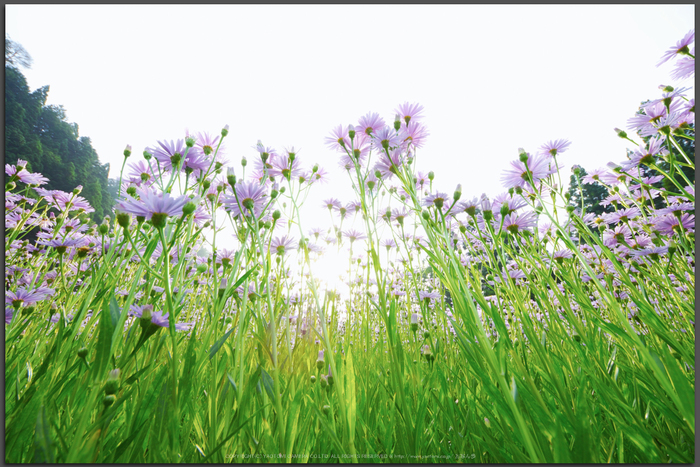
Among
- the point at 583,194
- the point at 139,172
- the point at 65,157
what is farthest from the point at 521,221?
the point at 65,157

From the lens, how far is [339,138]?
52.2 inches

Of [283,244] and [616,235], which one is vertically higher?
[616,235]

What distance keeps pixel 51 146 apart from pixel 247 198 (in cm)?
629

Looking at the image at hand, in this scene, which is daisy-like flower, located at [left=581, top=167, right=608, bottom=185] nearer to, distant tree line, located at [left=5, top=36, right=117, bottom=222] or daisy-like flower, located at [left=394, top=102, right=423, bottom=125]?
daisy-like flower, located at [left=394, top=102, right=423, bottom=125]

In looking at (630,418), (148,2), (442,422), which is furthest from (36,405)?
(630,418)

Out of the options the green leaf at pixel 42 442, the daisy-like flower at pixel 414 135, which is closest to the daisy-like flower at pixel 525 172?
the daisy-like flower at pixel 414 135

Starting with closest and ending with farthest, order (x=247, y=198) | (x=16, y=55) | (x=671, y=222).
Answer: (x=247, y=198), (x=16, y=55), (x=671, y=222)

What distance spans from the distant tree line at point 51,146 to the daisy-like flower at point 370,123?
3.93 ft

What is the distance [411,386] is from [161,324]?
2.58 ft

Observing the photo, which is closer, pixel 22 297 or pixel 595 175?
pixel 22 297

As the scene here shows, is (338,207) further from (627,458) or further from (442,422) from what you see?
(627,458)

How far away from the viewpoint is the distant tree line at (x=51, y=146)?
1.73m

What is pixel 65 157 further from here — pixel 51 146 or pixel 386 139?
pixel 386 139

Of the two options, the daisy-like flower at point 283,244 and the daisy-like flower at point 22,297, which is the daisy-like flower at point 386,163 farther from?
the daisy-like flower at point 22,297
